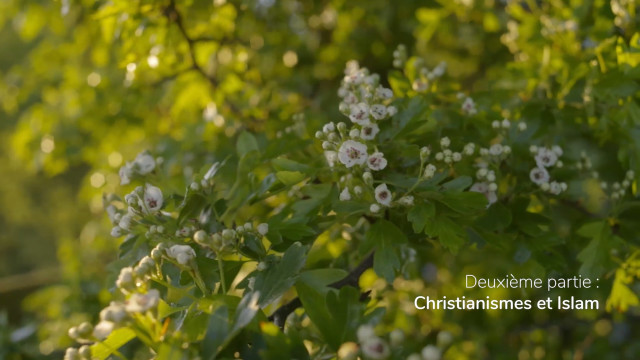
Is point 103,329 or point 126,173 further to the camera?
point 126,173

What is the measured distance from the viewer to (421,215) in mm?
1266

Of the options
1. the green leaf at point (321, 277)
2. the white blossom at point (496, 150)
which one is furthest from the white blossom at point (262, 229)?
the white blossom at point (496, 150)

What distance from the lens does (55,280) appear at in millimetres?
4125

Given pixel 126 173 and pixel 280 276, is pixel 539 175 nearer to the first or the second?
pixel 280 276

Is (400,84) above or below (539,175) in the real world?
above

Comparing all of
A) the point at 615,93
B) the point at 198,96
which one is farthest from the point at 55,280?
the point at 615,93

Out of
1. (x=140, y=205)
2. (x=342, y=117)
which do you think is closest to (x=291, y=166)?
(x=140, y=205)

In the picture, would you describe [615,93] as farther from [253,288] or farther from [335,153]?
[253,288]

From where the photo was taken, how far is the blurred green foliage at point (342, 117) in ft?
4.86

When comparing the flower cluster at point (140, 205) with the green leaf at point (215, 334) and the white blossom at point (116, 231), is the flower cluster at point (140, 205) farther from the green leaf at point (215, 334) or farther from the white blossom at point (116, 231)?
the green leaf at point (215, 334)

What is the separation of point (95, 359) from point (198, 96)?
1.66 meters

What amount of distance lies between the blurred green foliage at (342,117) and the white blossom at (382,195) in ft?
0.32

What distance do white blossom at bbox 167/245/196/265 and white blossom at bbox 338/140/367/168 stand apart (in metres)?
0.39

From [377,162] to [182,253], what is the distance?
0.48 m
